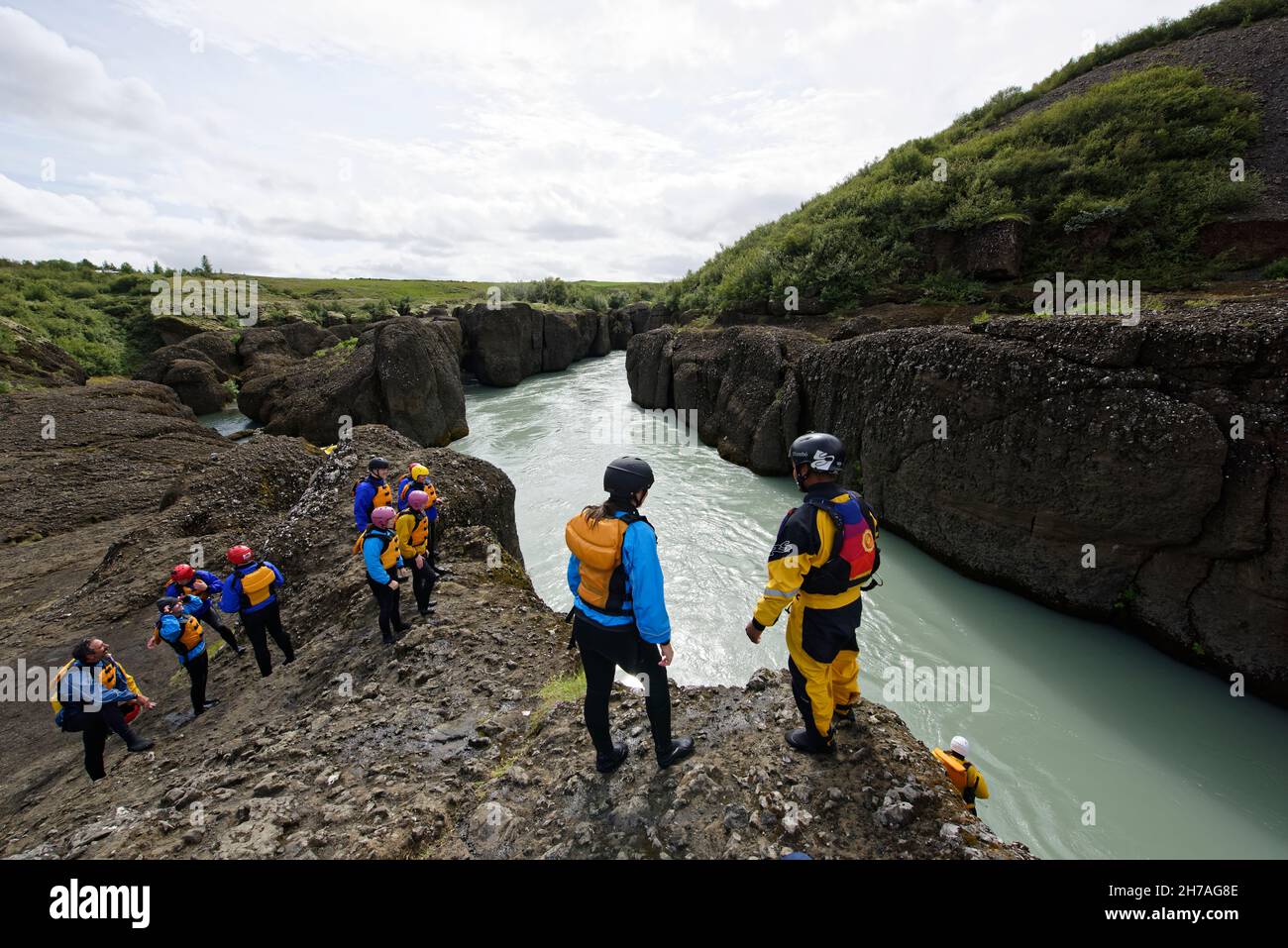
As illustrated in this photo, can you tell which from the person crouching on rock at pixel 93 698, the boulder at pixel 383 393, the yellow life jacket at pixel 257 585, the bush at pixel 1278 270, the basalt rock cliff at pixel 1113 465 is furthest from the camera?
the boulder at pixel 383 393

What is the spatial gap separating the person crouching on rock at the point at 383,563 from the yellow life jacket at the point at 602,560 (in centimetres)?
349

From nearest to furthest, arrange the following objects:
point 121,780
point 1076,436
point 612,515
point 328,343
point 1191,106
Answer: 1. point 612,515
2. point 121,780
3. point 1076,436
4. point 1191,106
5. point 328,343

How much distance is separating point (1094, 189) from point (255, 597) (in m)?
23.8

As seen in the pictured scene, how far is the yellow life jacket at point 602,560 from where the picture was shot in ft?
10.9

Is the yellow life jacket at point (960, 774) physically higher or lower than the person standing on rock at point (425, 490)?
lower

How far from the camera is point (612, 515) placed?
3416mm

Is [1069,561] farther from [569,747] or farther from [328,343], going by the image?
[328,343]

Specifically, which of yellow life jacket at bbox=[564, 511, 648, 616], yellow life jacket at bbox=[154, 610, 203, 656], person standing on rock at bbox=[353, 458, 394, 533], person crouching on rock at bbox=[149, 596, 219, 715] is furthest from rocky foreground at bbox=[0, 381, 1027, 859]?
yellow life jacket at bbox=[564, 511, 648, 616]

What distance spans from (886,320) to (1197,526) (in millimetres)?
10623

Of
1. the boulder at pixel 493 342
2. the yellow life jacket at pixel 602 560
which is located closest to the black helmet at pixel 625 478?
the yellow life jacket at pixel 602 560

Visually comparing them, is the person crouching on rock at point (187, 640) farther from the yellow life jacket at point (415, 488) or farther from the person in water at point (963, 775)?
the person in water at point (963, 775)

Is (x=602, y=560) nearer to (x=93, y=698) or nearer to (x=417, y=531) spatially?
(x=417, y=531)

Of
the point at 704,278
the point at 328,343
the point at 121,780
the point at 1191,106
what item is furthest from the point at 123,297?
the point at 1191,106
